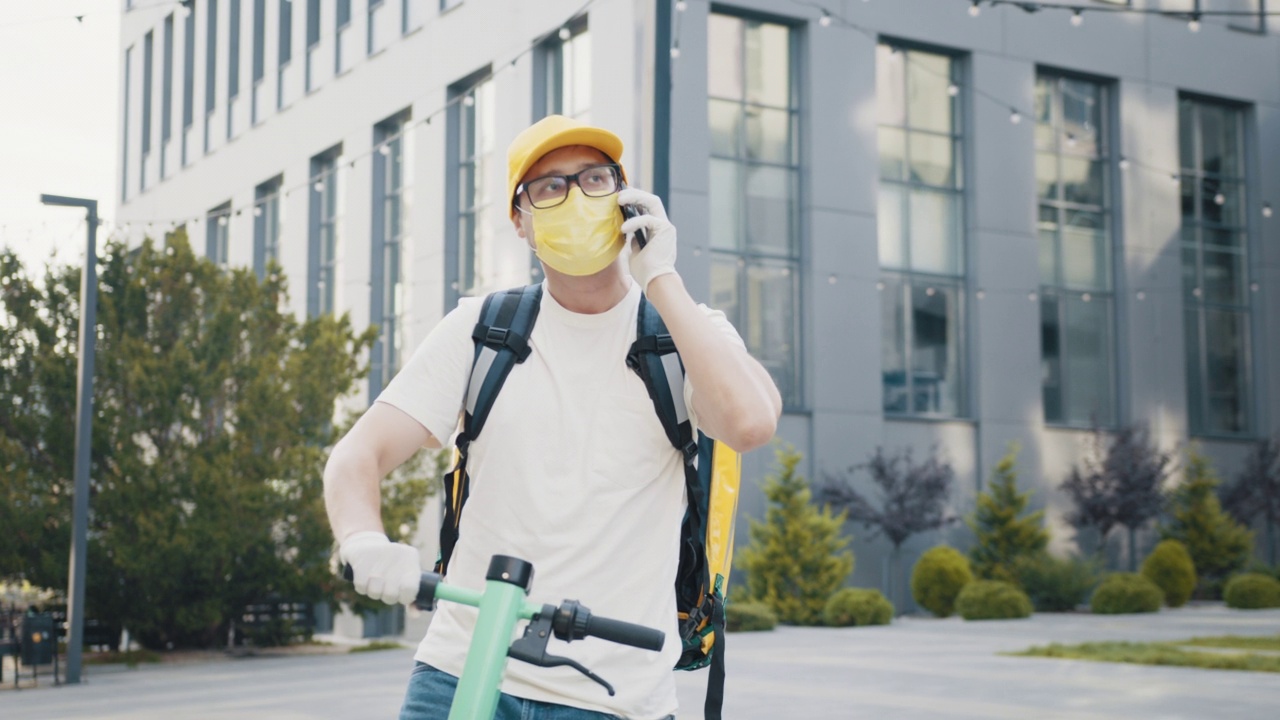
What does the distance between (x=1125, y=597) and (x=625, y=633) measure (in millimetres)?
23796

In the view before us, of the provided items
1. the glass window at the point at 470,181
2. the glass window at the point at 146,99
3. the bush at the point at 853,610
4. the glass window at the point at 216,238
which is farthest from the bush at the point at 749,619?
the glass window at the point at 146,99

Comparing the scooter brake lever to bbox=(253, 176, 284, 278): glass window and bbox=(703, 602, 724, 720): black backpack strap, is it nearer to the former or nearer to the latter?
bbox=(703, 602, 724, 720): black backpack strap

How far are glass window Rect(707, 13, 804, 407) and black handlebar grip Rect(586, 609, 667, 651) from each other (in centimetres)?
2322

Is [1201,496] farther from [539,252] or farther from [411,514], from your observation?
→ [539,252]

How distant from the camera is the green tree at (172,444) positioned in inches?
762

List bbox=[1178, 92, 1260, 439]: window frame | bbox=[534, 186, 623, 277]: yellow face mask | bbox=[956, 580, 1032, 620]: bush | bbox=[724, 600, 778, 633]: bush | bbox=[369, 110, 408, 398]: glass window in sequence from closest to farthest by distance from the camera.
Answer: bbox=[534, 186, 623, 277]: yellow face mask → bbox=[724, 600, 778, 633]: bush → bbox=[956, 580, 1032, 620]: bush → bbox=[369, 110, 408, 398]: glass window → bbox=[1178, 92, 1260, 439]: window frame

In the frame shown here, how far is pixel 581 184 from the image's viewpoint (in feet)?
9.18

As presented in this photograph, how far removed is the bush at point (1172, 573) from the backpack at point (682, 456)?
25.2 meters

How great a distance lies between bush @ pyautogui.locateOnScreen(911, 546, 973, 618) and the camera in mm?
24906

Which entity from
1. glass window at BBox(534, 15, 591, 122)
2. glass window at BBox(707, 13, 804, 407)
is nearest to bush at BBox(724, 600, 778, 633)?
glass window at BBox(707, 13, 804, 407)

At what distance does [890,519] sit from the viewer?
82.0 feet

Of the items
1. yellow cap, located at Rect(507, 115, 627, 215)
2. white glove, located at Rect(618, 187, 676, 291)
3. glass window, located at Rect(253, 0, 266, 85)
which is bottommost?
white glove, located at Rect(618, 187, 676, 291)

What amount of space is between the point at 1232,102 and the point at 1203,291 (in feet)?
13.8

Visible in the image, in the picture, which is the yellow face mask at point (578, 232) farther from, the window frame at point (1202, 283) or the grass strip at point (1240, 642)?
the window frame at point (1202, 283)
